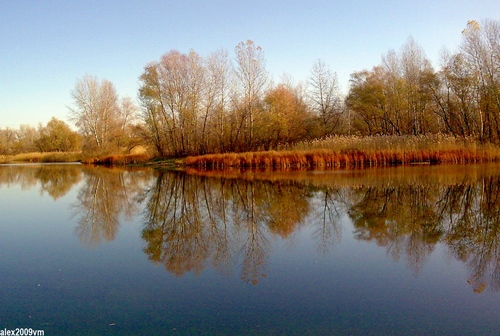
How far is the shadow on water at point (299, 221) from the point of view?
436cm

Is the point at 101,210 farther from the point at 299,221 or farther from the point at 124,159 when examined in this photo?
the point at 124,159

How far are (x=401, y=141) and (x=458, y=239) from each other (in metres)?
16.4

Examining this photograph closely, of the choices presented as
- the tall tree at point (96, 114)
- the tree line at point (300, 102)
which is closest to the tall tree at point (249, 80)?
the tree line at point (300, 102)

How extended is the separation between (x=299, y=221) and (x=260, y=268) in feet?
7.97

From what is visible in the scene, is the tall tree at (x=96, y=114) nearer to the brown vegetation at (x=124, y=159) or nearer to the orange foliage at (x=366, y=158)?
the brown vegetation at (x=124, y=159)

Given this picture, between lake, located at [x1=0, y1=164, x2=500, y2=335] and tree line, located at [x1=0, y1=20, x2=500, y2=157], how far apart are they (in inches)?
795

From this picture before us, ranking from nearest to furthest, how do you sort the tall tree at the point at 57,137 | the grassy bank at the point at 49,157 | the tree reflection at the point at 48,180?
the tree reflection at the point at 48,180 → the grassy bank at the point at 49,157 → the tall tree at the point at 57,137

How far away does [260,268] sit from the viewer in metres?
4.07

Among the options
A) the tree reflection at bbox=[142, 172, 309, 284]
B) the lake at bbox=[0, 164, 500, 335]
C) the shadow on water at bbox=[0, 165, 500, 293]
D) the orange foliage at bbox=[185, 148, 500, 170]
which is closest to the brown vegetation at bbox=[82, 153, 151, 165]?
the orange foliage at bbox=[185, 148, 500, 170]

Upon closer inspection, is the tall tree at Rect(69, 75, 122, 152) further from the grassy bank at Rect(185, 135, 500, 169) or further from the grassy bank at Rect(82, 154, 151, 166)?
the grassy bank at Rect(185, 135, 500, 169)

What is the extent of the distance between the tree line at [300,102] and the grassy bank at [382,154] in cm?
607

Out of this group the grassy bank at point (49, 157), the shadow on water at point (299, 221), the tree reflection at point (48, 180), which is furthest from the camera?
the grassy bank at point (49, 157)

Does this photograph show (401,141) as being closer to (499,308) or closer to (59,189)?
(59,189)

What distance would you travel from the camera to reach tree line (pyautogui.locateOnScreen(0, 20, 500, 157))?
975 inches
